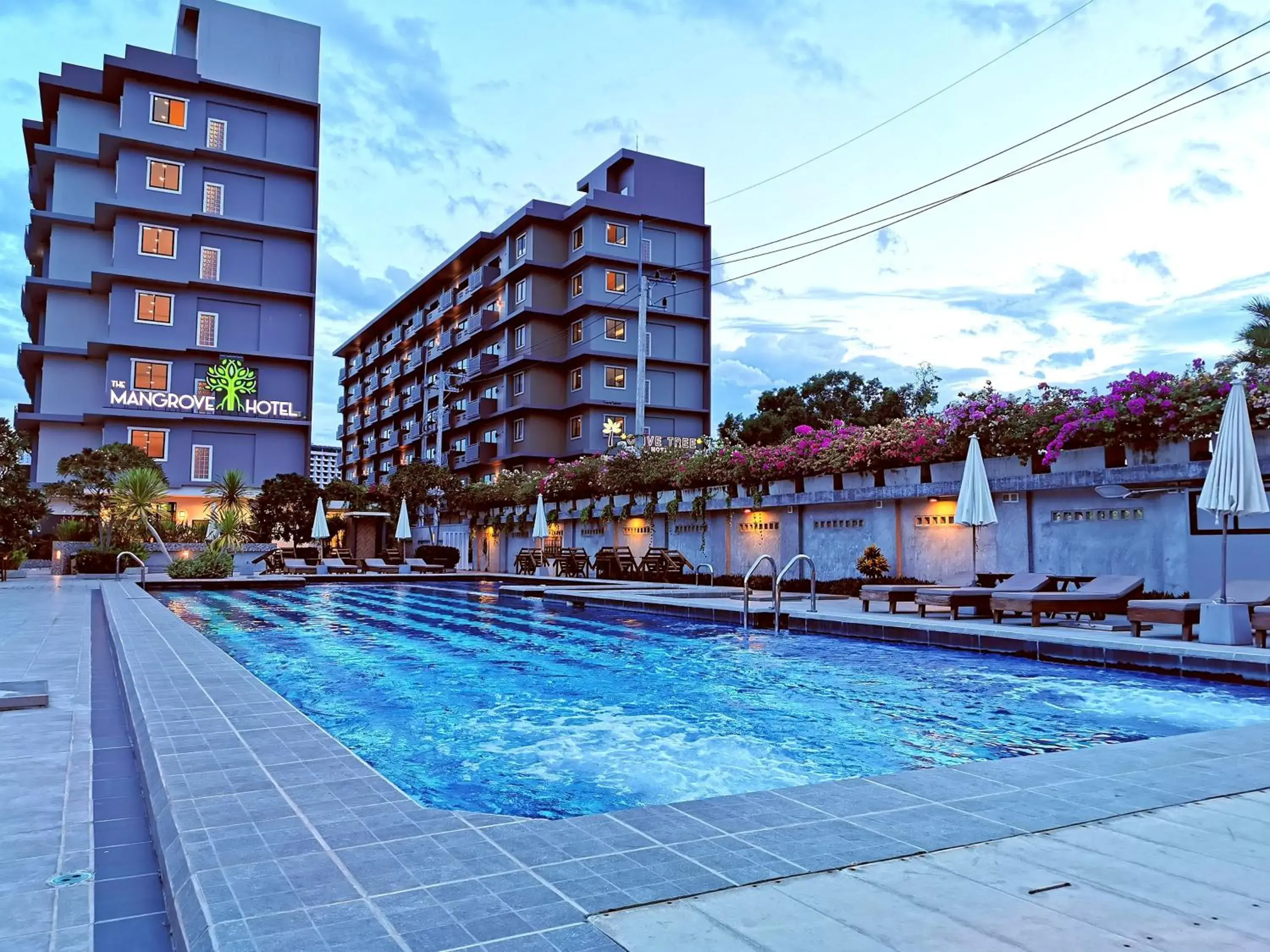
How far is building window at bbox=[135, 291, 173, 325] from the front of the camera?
3950 centimetres

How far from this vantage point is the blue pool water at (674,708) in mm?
5723

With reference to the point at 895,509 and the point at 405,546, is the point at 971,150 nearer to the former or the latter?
the point at 895,509

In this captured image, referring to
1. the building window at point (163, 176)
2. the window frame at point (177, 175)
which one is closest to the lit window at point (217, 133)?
the window frame at point (177, 175)

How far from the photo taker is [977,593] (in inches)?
494

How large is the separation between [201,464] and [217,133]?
15.4 meters

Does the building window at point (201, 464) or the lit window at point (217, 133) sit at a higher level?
the lit window at point (217, 133)

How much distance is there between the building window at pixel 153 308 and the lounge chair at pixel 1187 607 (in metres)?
41.0

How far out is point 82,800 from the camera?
13.3 ft

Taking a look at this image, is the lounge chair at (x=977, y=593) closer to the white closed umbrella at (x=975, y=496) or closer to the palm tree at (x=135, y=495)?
the white closed umbrella at (x=975, y=496)

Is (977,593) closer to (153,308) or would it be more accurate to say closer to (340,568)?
(340,568)

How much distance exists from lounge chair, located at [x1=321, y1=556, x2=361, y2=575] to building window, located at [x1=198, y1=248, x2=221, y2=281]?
17.7 metres

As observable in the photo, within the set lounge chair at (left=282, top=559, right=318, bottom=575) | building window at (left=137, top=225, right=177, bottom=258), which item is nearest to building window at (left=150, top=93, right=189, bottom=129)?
building window at (left=137, top=225, right=177, bottom=258)

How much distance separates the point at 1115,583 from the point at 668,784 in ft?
28.0

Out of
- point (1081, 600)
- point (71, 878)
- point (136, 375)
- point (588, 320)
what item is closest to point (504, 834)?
point (71, 878)
